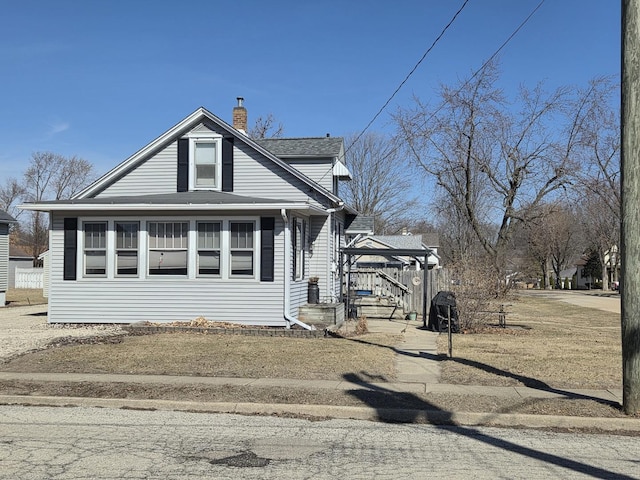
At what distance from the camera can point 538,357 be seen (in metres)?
13.1

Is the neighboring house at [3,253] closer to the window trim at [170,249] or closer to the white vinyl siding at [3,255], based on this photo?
the white vinyl siding at [3,255]

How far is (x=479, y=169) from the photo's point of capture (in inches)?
1592

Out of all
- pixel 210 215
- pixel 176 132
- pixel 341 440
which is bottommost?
pixel 341 440

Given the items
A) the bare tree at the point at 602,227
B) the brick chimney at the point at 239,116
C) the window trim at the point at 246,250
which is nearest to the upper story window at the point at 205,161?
the window trim at the point at 246,250

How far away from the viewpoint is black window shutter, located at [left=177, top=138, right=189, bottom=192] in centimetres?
1973

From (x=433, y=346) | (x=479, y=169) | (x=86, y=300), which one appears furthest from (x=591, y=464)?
(x=479, y=169)

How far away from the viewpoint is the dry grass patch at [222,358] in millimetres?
11289

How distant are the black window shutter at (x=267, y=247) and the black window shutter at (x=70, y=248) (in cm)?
540

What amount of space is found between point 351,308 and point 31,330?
33.0 ft

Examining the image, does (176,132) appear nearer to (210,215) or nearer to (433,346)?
(210,215)

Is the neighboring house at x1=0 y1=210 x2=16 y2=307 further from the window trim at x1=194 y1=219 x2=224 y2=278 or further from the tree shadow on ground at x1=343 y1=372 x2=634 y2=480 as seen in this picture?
the tree shadow on ground at x1=343 y1=372 x2=634 y2=480

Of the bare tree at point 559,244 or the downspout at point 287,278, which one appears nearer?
the downspout at point 287,278

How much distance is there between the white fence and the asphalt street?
4819 cm

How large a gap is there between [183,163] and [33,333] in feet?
21.7
